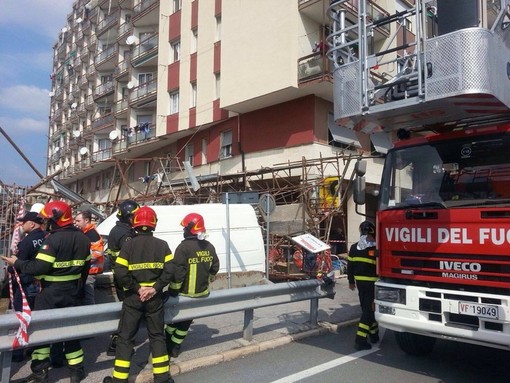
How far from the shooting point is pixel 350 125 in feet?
18.4

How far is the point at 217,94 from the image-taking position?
21281mm

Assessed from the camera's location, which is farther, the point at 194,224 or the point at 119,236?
the point at 119,236

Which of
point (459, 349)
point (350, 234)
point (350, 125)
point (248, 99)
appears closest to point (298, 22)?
point (248, 99)

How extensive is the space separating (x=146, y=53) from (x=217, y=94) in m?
9.43

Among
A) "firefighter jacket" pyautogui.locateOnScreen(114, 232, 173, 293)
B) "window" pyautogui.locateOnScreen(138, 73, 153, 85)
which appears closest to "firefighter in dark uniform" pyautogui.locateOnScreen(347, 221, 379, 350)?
"firefighter jacket" pyautogui.locateOnScreen(114, 232, 173, 293)

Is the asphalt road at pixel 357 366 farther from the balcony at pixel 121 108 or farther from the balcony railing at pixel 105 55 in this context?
the balcony railing at pixel 105 55

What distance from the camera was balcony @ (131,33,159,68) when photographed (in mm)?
27734

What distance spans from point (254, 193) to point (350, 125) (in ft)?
17.4

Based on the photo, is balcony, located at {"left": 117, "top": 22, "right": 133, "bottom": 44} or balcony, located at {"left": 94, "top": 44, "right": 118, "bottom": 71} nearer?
balcony, located at {"left": 117, "top": 22, "right": 133, "bottom": 44}

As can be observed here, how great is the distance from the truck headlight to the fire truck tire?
2.52 feet

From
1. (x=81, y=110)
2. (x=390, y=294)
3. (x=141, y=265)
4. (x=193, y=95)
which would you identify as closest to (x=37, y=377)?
(x=141, y=265)

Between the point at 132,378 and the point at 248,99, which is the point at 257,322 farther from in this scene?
the point at 248,99

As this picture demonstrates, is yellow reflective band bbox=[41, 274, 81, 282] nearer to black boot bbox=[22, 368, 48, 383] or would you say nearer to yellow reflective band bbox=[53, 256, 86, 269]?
yellow reflective band bbox=[53, 256, 86, 269]

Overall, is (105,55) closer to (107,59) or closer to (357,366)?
(107,59)
